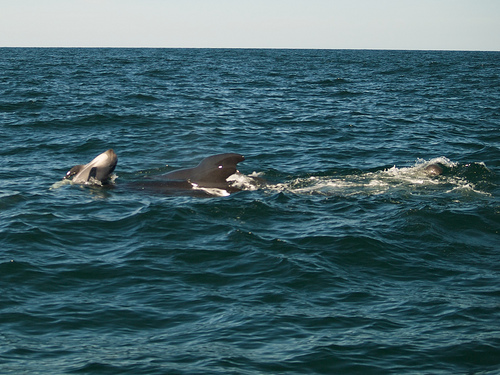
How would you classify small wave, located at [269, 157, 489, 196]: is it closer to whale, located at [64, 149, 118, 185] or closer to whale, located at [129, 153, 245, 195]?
whale, located at [129, 153, 245, 195]

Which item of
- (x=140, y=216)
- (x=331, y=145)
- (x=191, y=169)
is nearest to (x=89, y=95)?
(x=331, y=145)

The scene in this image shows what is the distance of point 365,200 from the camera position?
1511 cm

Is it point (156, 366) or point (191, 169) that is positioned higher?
point (191, 169)

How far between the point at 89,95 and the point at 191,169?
70.9 ft

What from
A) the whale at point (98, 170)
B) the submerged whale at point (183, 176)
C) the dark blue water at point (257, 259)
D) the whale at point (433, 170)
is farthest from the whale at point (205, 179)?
the whale at point (433, 170)

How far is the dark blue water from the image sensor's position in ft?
26.6

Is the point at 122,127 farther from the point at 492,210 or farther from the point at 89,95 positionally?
the point at 492,210

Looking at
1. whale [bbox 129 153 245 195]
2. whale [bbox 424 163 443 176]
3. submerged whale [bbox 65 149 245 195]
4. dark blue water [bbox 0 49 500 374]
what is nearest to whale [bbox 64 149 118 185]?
submerged whale [bbox 65 149 245 195]

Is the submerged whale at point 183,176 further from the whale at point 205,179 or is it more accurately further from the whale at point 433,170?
the whale at point 433,170

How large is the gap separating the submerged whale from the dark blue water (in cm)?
43

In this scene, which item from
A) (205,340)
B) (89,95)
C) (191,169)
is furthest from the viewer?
(89,95)

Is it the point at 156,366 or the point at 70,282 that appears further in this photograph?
the point at 70,282

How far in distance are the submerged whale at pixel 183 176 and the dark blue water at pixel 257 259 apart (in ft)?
1.43

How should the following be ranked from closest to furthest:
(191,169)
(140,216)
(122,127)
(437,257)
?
(437,257) → (140,216) → (191,169) → (122,127)
